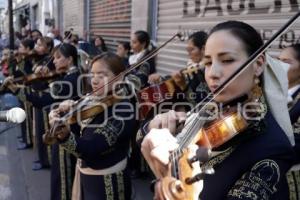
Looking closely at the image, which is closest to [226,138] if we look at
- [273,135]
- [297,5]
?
[273,135]

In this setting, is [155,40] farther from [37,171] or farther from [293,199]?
[293,199]

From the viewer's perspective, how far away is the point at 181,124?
59.2 inches

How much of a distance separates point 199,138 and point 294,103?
125 centimetres

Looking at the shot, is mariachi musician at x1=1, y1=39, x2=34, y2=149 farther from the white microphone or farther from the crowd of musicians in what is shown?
the white microphone

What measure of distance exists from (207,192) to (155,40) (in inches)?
211

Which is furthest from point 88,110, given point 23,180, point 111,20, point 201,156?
point 111,20

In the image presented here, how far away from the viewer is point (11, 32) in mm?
10633

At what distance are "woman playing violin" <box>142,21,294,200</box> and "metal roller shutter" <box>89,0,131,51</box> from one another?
6555 millimetres

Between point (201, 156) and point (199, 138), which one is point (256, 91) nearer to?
point (199, 138)

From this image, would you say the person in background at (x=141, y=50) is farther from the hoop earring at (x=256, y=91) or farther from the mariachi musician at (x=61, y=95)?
the hoop earring at (x=256, y=91)

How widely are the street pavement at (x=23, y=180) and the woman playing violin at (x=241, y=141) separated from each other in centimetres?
259

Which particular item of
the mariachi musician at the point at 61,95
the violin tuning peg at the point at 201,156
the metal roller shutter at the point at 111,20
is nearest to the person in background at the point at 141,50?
the mariachi musician at the point at 61,95

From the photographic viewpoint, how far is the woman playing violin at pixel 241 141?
1157 millimetres

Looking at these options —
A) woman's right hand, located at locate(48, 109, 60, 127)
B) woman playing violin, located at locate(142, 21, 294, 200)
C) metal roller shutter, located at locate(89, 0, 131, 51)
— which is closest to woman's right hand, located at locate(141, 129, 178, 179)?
woman playing violin, located at locate(142, 21, 294, 200)
